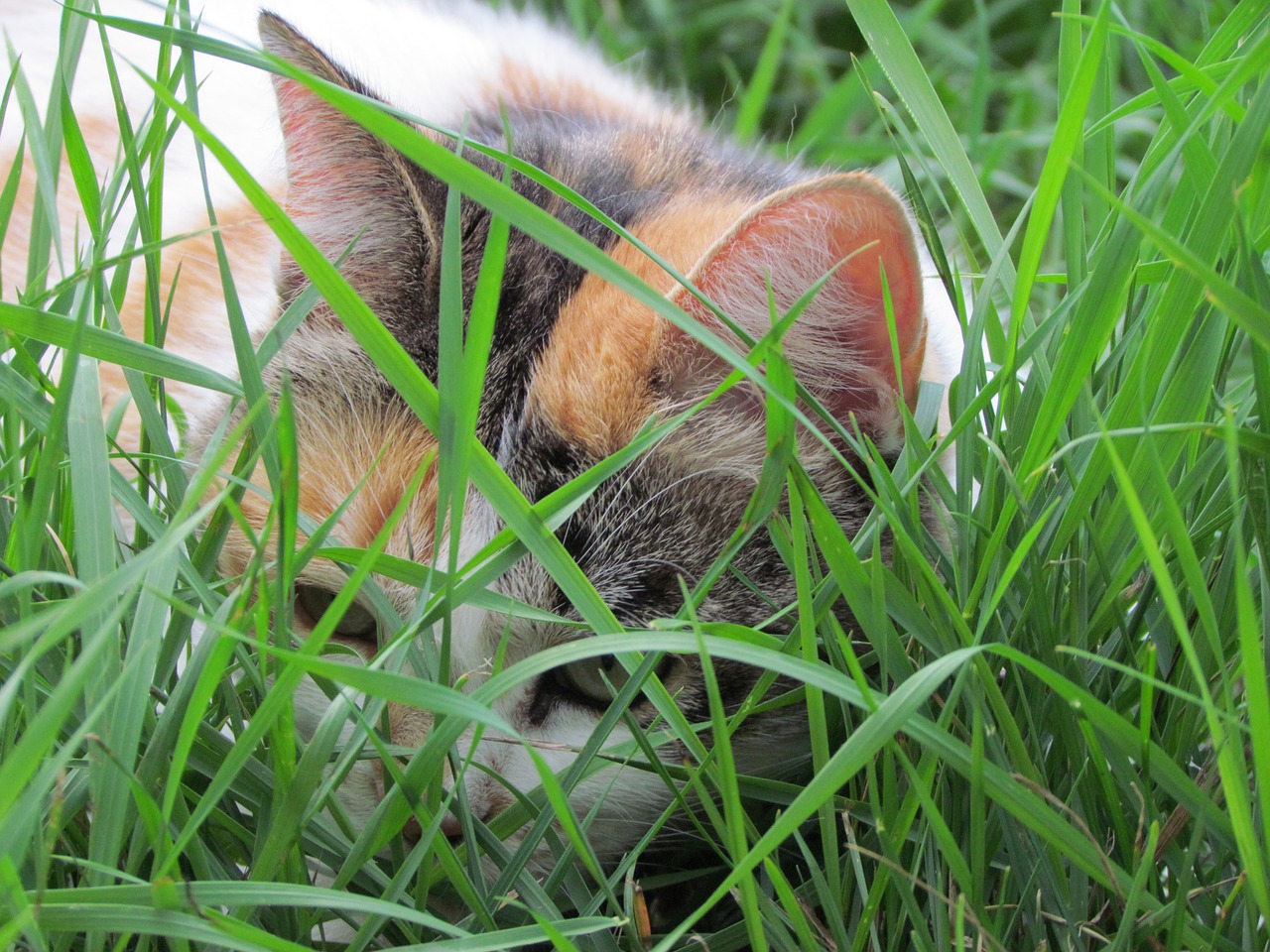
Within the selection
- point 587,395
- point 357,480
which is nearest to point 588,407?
point 587,395

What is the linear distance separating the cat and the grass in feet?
0.23

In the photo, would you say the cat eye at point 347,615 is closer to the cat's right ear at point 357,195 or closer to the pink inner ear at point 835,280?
the cat's right ear at point 357,195

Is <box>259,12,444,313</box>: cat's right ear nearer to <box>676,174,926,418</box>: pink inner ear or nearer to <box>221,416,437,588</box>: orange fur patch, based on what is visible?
<box>221,416,437,588</box>: orange fur patch

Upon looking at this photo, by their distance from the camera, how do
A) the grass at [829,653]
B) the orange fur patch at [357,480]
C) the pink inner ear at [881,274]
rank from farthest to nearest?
the orange fur patch at [357,480] < the pink inner ear at [881,274] < the grass at [829,653]

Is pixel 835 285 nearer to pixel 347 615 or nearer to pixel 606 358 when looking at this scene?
pixel 606 358

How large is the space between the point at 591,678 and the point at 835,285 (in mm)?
388

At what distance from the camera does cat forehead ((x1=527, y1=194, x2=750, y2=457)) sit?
34.9 inches

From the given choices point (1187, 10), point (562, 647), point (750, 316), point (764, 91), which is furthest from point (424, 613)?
point (1187, 10)

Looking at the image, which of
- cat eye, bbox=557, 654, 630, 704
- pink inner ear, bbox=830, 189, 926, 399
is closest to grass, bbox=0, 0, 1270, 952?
pink inner ear, bbox=830, 189, 926, 399

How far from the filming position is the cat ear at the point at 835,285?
2.63ft

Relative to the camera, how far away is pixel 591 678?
89 centimetres

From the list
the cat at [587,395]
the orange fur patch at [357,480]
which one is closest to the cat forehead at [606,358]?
the cat at [587,395]

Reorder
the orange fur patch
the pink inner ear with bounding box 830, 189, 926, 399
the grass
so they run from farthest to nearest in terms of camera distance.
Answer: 1. the orange fur patch
2. the pink inner ear with bounding box 830, 189, 926, 399
3. the grass

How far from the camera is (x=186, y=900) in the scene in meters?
0.52
